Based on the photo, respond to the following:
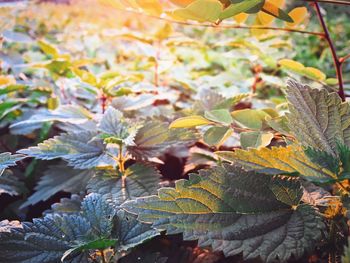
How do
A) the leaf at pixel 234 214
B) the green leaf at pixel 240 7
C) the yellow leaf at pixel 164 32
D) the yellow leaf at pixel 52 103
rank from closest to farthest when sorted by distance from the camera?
1. the leaf at pixel 234 214
2. the green leaf at pixel 240 7
3. the yellow leaf at pixel 52 103
4. the yellow leaf at pixel 164 32

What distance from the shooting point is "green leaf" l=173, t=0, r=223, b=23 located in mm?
596

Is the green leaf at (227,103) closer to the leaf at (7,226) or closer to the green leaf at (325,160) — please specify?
the green leaf at (325,160)

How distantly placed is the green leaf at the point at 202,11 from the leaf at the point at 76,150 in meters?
0.29

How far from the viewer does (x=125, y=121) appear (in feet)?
2.52

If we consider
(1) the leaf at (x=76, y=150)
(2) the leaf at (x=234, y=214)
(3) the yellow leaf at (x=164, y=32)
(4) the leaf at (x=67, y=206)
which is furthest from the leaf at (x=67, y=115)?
(3) the yellow leaf at (x=164, y=32)

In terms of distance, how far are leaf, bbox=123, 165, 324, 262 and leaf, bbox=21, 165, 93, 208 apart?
314 millimetres

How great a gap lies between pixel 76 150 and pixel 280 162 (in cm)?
41

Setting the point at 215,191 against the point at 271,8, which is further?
the point at 271,8

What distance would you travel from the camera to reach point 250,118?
797 mm

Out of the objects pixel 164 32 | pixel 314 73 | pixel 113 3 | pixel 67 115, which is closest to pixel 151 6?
pixel 113 3

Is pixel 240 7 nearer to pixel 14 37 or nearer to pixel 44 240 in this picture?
pixel 44 240

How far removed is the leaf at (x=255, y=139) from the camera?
667mm

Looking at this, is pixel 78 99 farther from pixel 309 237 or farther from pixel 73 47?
pixel 309 237

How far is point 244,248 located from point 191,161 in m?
0.39
